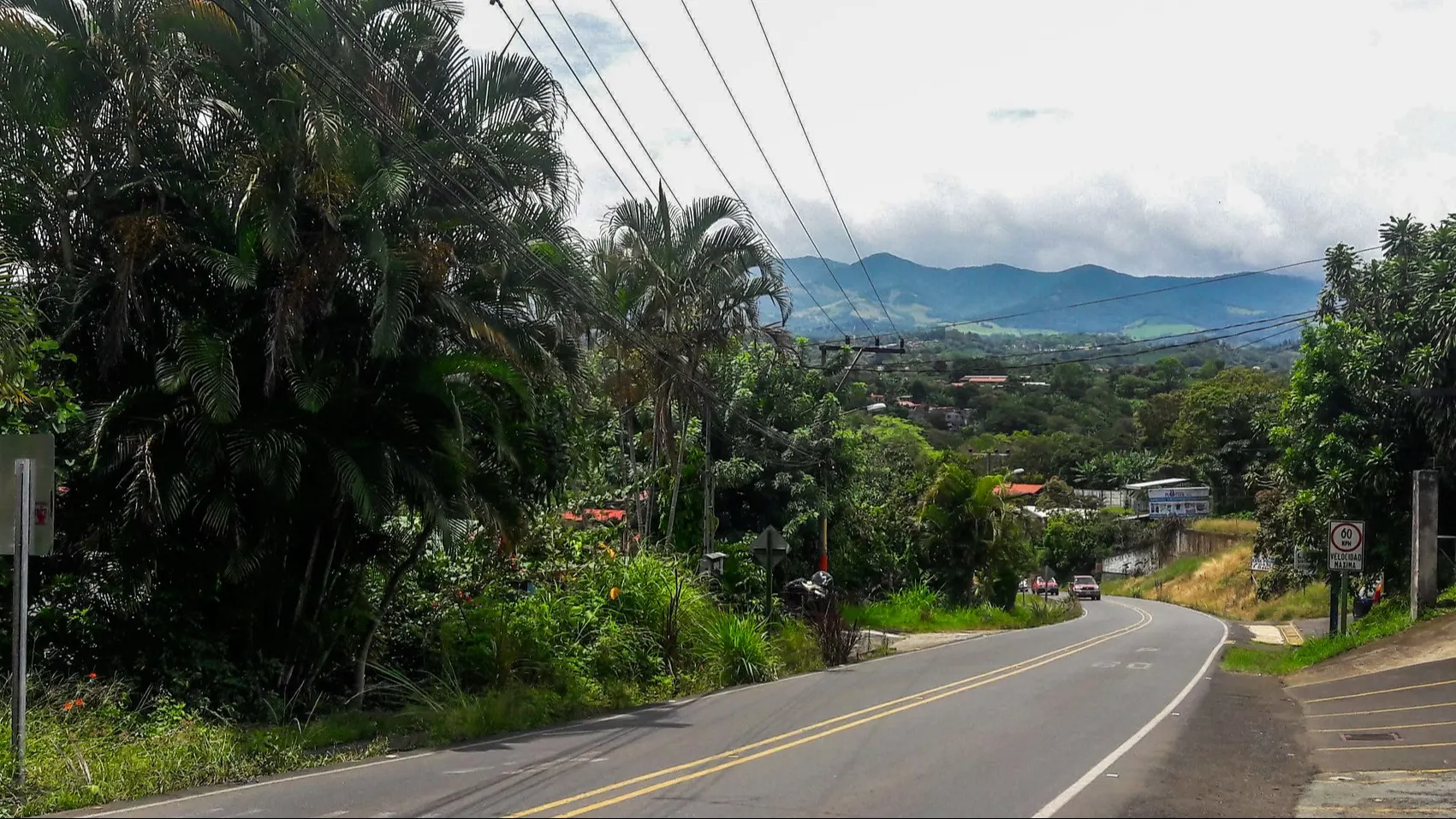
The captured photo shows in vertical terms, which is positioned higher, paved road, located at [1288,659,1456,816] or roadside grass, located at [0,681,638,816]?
→ roadside grass, located at [0,681,638,816]

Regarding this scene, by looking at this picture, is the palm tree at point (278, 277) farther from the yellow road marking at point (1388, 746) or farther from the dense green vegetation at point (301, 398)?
the yellow road marking at point (1388, 746)

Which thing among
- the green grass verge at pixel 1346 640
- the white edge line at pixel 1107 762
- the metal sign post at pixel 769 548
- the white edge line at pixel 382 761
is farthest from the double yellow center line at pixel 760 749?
the green grass verge at pixel 1346 640

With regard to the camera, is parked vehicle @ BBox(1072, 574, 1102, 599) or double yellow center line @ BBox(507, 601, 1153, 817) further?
parked vehicle @ BBox(1072, 574, 1102, 599)

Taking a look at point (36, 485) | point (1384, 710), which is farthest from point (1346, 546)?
point (36, 485)

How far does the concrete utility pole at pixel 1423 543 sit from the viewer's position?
2473 centimetres

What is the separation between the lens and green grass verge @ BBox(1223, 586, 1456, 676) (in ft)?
82.6

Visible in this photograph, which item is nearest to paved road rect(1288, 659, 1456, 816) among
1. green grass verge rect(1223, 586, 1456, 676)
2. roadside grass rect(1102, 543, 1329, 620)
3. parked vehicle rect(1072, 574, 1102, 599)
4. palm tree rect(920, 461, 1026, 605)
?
green grass verge rect(1223, 586, 1456, 676)

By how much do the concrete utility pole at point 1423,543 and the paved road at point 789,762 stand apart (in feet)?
19.4

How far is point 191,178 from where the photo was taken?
16.1m

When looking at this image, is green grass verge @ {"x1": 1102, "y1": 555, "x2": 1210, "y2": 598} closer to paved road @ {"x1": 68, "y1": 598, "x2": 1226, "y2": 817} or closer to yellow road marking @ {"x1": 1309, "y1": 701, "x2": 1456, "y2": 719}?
paved road @ {"x1": 68, "y1": 598, "x2": 1226, "y2": 817}

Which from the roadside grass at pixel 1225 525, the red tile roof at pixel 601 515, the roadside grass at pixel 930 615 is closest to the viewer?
the red tile roof at pixel 601 515

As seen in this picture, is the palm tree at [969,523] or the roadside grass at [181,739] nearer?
the roadside grass at [181,739]

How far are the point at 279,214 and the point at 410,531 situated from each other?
604cm

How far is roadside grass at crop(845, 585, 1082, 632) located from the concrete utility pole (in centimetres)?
1575
